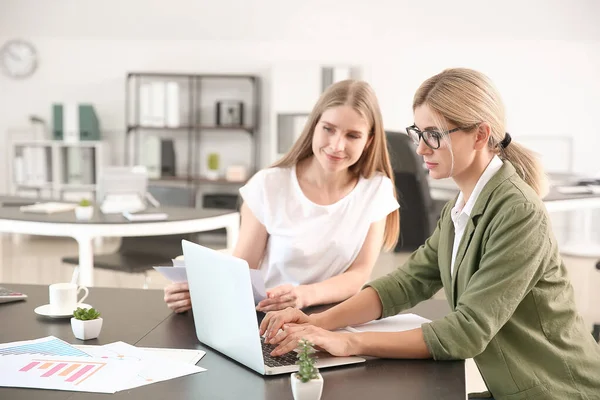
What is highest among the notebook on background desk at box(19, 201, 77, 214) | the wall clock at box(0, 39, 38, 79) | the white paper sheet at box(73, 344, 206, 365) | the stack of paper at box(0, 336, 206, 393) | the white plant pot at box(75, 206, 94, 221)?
the wall clock at box(0, 39, 38, 79)

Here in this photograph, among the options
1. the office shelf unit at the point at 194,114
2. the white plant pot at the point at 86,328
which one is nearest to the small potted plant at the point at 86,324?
the white plant pot at the point at 86,328

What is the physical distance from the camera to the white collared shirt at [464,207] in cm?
170

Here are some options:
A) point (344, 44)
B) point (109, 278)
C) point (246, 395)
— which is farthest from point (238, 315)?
Answer: point (344, 44)

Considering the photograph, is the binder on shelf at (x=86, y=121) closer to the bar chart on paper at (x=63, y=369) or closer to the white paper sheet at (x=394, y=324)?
the white paper sheet at (x=394, y=324)

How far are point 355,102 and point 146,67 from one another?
557 cm

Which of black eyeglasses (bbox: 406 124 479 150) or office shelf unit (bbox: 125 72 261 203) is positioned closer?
black eyeglasses (bbox: 406 124 479 150)

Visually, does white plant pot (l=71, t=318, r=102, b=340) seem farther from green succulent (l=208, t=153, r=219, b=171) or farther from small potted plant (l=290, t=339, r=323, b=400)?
green succulent (l=208, t=153, r=219, b=171)

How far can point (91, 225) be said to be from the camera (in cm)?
378

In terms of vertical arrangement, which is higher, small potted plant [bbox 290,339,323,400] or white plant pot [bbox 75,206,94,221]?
small potted plant [bbox 290,339,323,400]

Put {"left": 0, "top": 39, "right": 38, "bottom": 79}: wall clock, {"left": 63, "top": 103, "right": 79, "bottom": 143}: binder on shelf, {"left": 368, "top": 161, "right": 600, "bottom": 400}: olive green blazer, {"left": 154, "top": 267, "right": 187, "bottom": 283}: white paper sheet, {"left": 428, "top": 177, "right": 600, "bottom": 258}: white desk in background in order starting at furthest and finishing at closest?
{"left": 0, "top": 39, "right": 38, "bottom": 79}: wall clock, {"left": 63, "top": 103, "right": 79, "bottom": 143}: binder on shelf, {"left": 428, "top": 177, "right": 600, "bottom": 258}: white desk in background, {"left": 154, "top": 267, "right": 187, "bottom": 283}: white paper sheet, {"left": 368, "top": 161, "right": 600, "bottom": 400}: olive green blazer

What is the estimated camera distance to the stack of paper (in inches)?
57.1

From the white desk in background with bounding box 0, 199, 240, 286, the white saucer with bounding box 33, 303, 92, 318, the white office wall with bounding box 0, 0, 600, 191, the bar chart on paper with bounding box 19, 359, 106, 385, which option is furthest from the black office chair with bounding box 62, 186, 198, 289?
the white office wall with bounding box 0, 0, 600, 191

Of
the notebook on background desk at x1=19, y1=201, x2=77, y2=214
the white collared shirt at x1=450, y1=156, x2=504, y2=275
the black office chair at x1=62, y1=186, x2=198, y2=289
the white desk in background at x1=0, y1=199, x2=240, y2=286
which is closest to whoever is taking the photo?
the white collared shirt at x1=450, y1=156, x2=504, y2=275

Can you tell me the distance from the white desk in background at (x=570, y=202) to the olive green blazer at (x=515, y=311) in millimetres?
2279
